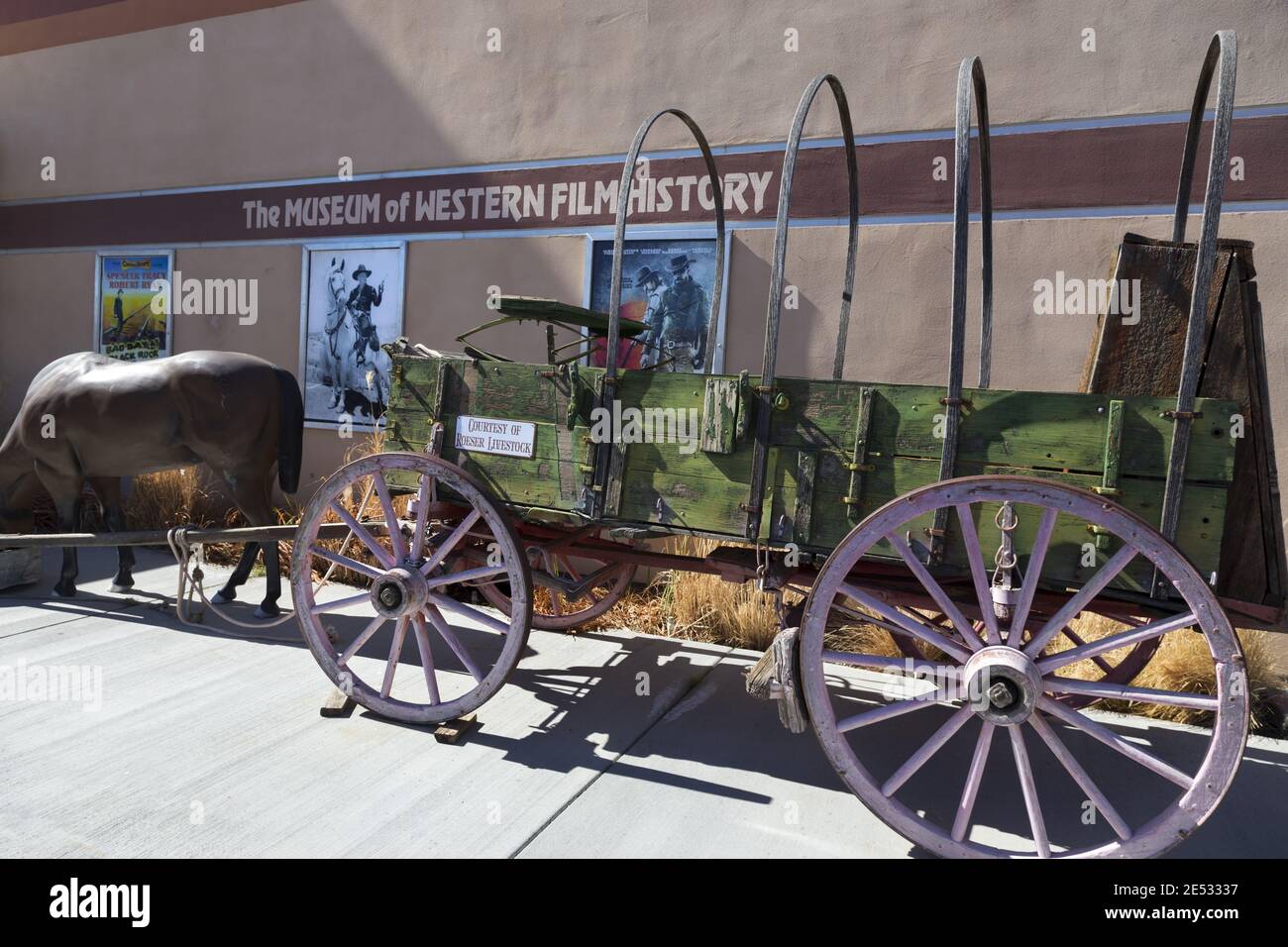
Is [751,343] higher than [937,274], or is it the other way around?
[937,274]

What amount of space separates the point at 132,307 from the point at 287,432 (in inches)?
171

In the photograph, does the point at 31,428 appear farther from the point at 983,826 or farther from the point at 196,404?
the point at 983,826

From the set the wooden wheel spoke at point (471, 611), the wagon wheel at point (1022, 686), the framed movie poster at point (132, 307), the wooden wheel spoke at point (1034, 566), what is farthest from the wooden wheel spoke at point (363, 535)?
the framed movie poster at point (132, 307)

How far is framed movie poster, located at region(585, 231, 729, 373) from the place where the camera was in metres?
5.43

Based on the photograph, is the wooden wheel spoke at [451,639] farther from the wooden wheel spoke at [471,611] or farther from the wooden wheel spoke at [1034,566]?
the wooden wheel spoke at [1034,566]

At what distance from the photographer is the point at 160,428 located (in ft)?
14.6

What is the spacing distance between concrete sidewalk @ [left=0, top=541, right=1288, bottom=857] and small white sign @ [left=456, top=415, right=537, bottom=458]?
3.84ft

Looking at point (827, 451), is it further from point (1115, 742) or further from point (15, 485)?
point (15, 485)

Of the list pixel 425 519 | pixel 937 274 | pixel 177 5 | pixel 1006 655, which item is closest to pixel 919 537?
pixel 1006 655

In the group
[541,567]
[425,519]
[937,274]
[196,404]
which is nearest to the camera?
[425,519]

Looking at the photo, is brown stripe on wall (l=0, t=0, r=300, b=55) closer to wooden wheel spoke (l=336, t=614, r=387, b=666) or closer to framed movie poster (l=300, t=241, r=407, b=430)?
framed movie poster (l=300, t=241, r=407, b=430)

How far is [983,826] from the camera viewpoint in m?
2.64

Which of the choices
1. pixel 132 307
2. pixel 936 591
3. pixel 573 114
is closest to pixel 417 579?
pixel 936 591

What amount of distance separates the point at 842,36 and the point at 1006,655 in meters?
4.44
